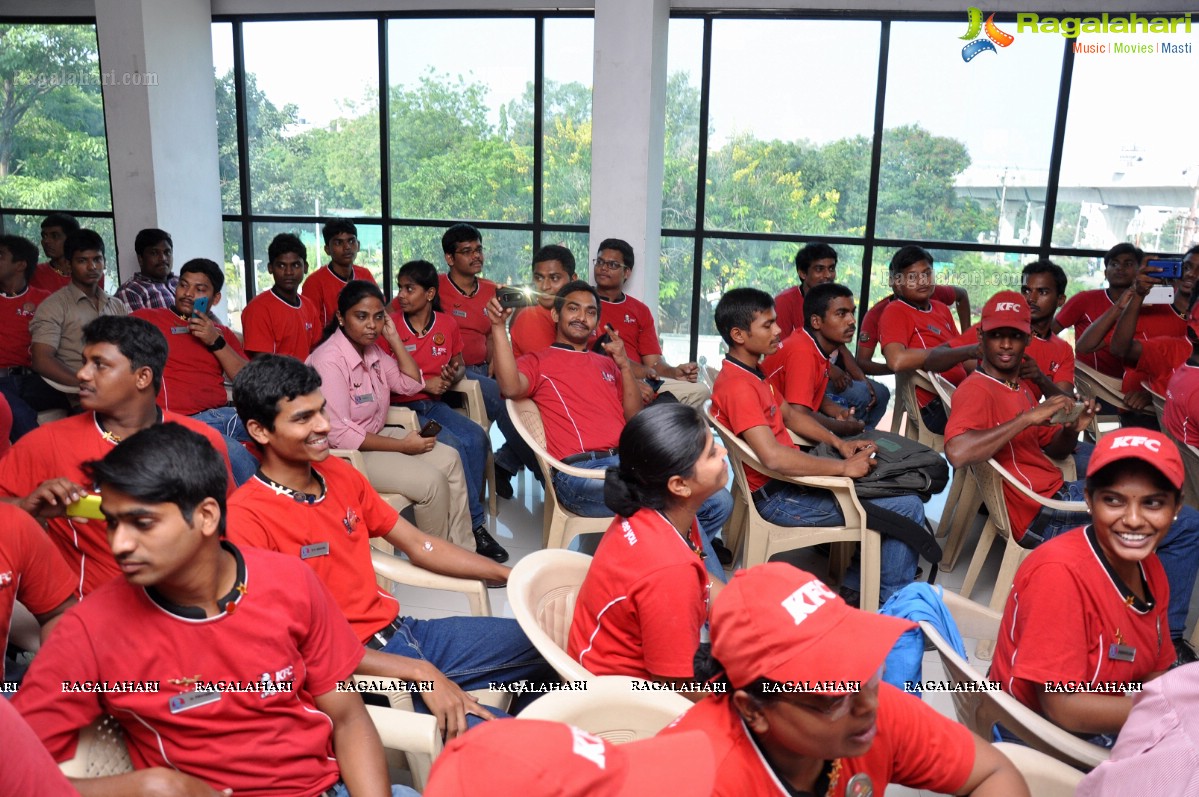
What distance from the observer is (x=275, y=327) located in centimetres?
470

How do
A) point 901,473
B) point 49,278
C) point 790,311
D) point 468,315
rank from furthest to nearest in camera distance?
point 49,278, point 790,311, point 468,315, point 901,473

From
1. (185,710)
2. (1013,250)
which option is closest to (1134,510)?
(185,710)

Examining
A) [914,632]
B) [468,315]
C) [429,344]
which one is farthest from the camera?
[468,315]

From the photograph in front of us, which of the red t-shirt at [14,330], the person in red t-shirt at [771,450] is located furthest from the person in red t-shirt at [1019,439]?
the red t-shirt at [14,330]

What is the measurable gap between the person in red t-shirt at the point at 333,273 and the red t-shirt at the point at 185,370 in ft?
4.87

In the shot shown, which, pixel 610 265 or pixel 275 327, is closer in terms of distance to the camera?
pixel 275 327

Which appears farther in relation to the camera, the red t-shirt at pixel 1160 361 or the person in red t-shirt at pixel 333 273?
the person in red t-shirt at pixel 333 273

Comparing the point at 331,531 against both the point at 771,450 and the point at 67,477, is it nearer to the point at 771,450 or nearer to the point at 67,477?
the point at 67,477

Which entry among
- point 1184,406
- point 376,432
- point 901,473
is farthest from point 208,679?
point 1184,406

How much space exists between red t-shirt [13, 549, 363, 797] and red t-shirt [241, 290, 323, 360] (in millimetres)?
3091

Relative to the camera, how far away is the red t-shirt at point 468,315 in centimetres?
512

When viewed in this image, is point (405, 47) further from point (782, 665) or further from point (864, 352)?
point (782, 665)

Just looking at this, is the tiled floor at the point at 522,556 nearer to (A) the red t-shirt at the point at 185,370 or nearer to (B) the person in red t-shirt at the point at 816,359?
(B) the person in red t-shirt at the point at 816,359

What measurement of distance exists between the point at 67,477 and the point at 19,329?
3030 millimetres
